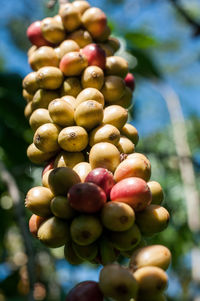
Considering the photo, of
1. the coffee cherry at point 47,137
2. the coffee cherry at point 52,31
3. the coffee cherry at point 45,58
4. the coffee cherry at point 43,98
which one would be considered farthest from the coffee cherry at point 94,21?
the coffee cherry at point 47,137

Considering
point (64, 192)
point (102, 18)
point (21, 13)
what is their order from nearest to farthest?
1. point (64, 192)
2. point (102, 18)
3. point (21, 13)

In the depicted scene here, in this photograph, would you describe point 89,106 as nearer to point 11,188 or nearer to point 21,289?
point 11,188

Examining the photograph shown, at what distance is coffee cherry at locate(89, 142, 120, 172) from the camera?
165cm

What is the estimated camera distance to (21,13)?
1098cm

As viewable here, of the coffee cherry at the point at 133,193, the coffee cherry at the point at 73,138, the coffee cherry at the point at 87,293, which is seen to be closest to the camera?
the coffee cherry at the point at 87,293

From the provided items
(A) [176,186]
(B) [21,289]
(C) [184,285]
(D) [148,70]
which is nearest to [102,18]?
(D) [148,70]

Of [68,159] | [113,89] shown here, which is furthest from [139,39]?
[68,159]

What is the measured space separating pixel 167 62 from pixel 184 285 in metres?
8.67

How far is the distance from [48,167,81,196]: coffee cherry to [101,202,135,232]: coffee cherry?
8.2 inches

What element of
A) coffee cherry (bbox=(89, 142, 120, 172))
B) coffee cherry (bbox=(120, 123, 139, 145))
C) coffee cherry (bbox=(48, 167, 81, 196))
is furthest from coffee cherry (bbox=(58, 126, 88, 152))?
coffee cherry (bbox=(120, 123, 139, 145))

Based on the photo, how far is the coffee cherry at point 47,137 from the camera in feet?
6.02

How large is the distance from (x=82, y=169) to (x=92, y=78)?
2.08 feet

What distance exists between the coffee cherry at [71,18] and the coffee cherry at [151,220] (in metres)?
1.53

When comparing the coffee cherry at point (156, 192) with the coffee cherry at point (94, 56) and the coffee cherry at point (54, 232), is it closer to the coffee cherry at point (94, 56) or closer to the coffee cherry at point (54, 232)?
the coffee cherry at point (54, 232)
